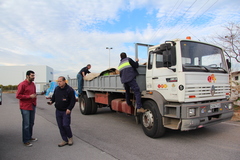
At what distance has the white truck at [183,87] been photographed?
4309 mm

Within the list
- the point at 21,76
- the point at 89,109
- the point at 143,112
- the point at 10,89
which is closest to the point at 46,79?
the point at 21,76

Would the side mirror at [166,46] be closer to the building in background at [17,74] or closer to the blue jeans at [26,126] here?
the blue jeans at [26,126]

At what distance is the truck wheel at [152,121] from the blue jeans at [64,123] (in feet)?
6.73

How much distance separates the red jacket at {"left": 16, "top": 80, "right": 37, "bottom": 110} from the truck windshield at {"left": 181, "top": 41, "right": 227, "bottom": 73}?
388 centimetres

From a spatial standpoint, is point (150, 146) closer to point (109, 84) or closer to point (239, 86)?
point (109, 84)

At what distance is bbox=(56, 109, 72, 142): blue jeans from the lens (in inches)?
179

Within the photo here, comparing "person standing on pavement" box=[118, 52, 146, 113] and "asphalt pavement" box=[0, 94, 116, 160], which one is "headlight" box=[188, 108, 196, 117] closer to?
"person standing on pavement" box=[118, 52, 146, 113]

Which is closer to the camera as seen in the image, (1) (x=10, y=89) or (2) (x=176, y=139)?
(2) (x=176, y=139)

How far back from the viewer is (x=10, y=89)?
5128 centimetres

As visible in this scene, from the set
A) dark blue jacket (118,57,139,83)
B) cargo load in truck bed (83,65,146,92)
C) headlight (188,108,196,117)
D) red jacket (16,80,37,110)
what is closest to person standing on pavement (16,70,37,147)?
red jacket (16,80,37,110)

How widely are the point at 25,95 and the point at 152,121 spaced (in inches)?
130

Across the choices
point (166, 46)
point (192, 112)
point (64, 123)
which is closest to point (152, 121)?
point (192, 112)

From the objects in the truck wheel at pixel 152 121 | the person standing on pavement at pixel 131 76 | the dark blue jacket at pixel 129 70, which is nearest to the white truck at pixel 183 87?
the truck wheel at pixel 152 121

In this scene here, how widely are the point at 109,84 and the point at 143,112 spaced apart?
2.20 m
